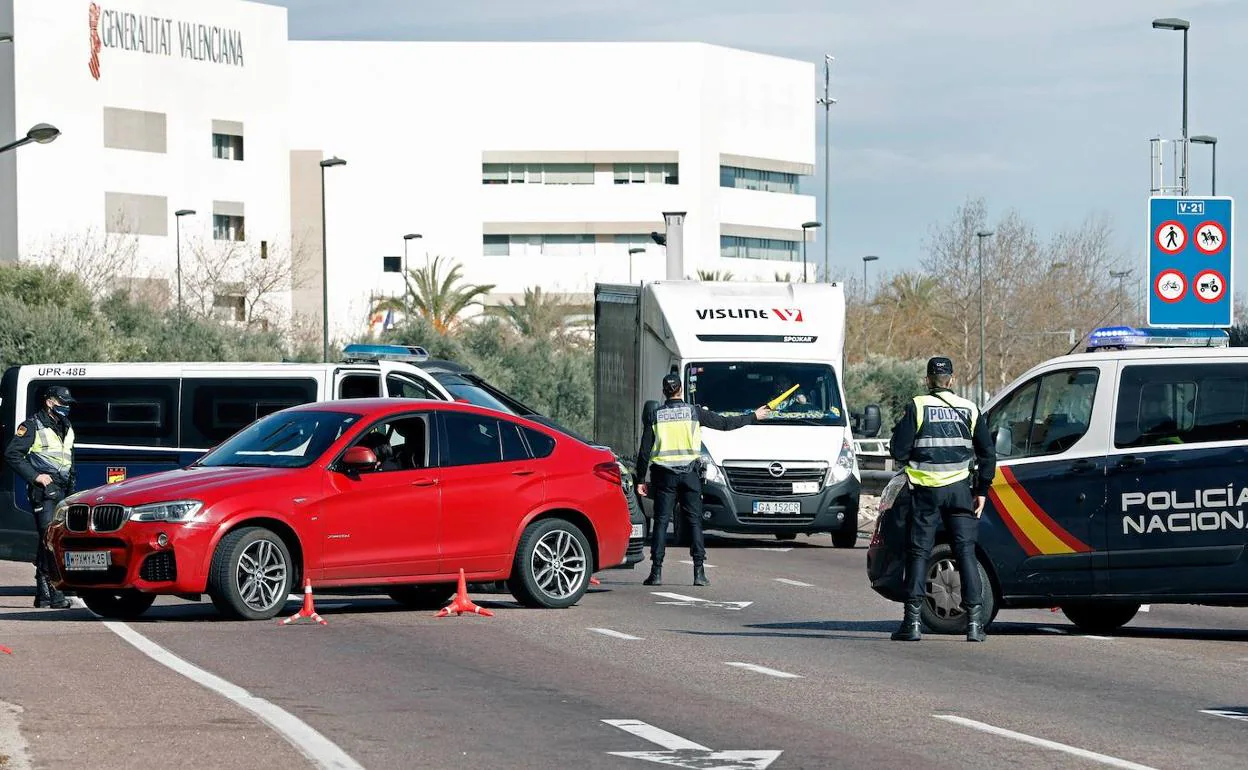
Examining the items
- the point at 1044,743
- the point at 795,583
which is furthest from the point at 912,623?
the point at 795,583

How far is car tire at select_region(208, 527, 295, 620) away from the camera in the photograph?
14.7m

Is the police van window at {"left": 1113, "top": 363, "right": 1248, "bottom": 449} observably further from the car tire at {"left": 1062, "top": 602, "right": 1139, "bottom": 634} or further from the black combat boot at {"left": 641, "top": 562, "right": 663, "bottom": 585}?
the black combat boot at {"left": 641, "top": 562, "right": 663, "bottom": 585}

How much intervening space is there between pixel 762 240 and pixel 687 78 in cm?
1062

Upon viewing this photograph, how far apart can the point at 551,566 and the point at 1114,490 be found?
15.0 feet

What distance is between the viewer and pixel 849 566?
74.5 ft

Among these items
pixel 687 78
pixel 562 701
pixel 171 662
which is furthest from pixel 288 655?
pixel 687 78

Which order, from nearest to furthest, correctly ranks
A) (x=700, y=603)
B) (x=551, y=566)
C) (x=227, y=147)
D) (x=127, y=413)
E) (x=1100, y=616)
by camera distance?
(x=1100, y=616), (x=551, y=566), (x=700, y=603), (x=127, y=413), (x=227, y=147)

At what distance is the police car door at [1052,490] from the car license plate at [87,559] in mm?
6131

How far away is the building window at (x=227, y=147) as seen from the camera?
8488cm

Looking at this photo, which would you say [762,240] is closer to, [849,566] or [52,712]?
[849,566]

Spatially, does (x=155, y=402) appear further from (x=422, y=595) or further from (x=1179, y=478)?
(x=1179, y=478)

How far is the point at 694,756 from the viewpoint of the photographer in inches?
355

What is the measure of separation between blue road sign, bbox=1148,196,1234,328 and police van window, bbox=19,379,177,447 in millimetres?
12703

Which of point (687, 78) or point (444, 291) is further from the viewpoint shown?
point (687, 78)
